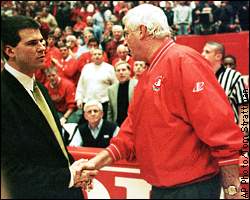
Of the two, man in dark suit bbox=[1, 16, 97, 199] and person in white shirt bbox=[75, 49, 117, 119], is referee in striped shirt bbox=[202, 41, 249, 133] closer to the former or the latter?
person in white shirt bbox=[75, 49, 117, 119]

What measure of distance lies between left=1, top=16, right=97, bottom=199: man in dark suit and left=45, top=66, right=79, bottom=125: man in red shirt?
4.23 m

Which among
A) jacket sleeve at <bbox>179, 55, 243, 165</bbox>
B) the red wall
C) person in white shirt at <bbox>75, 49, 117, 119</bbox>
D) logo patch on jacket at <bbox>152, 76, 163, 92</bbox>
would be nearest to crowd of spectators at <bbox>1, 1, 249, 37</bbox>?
the red wall

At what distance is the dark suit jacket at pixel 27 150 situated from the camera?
1.90 meters

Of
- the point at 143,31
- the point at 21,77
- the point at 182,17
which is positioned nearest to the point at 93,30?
the point at 182,17

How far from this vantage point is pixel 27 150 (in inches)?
78.6

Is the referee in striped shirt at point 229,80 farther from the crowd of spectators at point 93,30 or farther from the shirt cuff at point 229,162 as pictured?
the shirt cuff at point 229,162

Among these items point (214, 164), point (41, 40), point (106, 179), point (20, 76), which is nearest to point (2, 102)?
point (20, 76)

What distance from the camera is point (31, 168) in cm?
200

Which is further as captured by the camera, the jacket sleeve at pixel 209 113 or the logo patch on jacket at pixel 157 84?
the logo patch on jacket at pixel 157 84

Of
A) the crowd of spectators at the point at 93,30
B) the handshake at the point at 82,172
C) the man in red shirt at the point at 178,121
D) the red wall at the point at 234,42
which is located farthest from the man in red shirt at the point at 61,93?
the red wall at the point at 234,42

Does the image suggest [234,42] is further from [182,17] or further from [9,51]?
[9,51]

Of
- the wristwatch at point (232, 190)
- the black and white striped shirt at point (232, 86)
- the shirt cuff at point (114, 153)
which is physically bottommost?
the black and white striped shirt at point (232, 86)

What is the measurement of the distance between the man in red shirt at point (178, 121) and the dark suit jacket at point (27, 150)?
496mm

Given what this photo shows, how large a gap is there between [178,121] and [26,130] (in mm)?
737
